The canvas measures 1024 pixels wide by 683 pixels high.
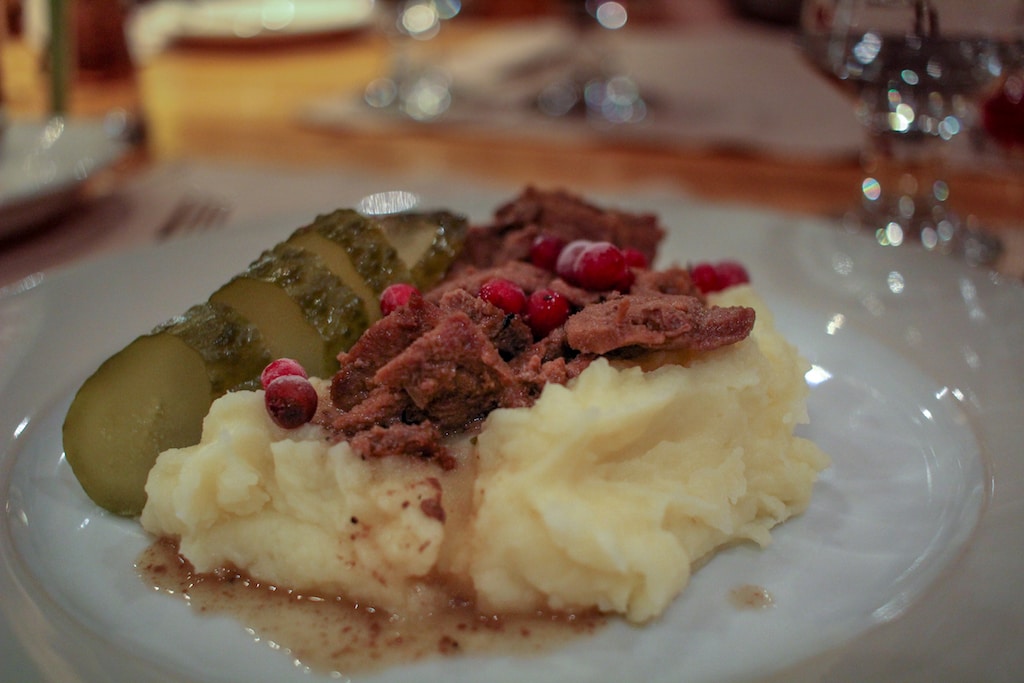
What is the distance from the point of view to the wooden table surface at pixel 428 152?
5863mm

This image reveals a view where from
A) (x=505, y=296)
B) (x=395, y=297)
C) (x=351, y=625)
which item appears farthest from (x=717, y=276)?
(x=351, y=625)

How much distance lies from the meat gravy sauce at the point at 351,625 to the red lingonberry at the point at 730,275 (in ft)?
5.77

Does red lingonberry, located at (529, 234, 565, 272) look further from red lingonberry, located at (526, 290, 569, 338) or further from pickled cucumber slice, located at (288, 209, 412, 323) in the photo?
pickled cucumber slice, located at (288, 209, 412, 323)

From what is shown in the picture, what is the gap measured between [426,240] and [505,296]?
25.1 inches

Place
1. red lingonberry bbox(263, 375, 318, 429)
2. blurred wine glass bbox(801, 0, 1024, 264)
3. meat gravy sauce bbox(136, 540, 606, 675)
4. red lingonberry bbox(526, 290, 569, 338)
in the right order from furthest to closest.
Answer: blurred wine glass bbox(801, 0, 1024, 264) < red lingonberry bbox(526, 290, 569, 338) < red lingonberry bbox(263, 375, 318, 429) < meat gravy sauce bbox(136, 540, 606, 675)

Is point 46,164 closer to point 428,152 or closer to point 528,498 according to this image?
point 428,152

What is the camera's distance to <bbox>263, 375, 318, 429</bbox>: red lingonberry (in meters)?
2.73

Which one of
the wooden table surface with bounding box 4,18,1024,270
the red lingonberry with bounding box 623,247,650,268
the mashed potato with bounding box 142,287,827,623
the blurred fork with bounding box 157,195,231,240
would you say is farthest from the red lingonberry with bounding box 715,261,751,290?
the blurred fork with bounding box 157,195,231,240

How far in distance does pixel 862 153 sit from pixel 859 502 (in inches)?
168

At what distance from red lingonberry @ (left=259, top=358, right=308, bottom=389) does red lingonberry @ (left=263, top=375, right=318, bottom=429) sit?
0.11 m

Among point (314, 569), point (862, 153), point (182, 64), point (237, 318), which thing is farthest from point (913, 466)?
point (182, 64)

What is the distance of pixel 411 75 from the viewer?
8.39m

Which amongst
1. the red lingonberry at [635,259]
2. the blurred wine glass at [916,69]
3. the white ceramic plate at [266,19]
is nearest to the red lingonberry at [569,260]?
the red lingonberry at [635,259]

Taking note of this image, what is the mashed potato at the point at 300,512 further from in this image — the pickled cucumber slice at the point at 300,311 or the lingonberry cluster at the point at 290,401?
the pickled cucumber slice at the point at 300,311
